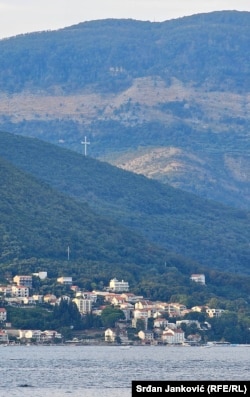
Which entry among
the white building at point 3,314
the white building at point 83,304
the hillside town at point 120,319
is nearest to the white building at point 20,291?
the hillside town at point 120,319

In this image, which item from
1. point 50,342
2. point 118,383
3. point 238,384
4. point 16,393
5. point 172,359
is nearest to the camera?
point 238,384

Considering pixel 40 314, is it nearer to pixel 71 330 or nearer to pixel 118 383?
pixel 71 330

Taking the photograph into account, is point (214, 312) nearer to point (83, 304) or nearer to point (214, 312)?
Result: point (214, 312)

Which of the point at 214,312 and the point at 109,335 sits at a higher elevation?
the point at 214,312

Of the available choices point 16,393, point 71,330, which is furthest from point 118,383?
point 71,330

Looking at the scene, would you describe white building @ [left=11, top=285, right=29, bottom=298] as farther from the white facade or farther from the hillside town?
the white facade

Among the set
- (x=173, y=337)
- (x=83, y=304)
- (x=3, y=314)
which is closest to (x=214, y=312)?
(x=173, y=337)

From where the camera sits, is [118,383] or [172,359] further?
[172,359]
